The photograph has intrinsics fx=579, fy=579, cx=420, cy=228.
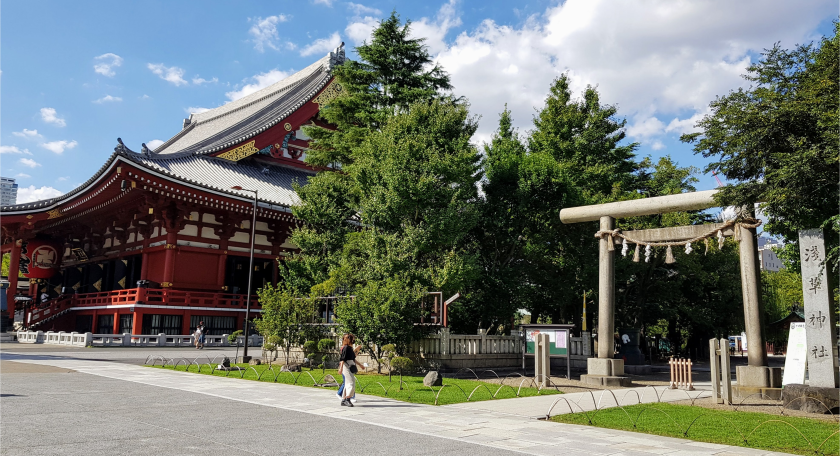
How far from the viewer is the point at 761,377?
15094 mm

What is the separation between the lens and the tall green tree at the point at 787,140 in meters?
11.9

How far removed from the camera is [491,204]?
954 inches

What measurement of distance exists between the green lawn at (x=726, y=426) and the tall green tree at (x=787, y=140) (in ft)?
13.4

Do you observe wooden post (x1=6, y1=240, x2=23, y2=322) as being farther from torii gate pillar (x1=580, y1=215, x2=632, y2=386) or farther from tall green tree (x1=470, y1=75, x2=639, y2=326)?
torii gate pillar (x1=580, y1=215, x2=632, y2=386)

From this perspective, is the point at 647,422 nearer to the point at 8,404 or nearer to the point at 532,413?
the point at 532,413

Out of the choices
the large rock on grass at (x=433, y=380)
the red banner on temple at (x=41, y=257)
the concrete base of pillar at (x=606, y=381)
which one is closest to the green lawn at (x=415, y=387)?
the large rock on grass at (x=433, y=380)

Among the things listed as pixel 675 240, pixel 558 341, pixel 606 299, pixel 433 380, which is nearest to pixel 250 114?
pixel 558 341

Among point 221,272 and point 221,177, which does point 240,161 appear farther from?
point 221,272

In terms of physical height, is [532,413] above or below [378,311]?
below

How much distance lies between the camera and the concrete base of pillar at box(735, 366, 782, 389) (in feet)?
49.5

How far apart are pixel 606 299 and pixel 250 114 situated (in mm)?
A: 36079

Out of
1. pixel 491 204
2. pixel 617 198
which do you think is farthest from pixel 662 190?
pixel 491 204

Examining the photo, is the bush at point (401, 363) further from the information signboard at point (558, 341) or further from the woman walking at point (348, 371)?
the woman walking at point (348, 371)

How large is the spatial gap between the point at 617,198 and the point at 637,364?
321 inches
